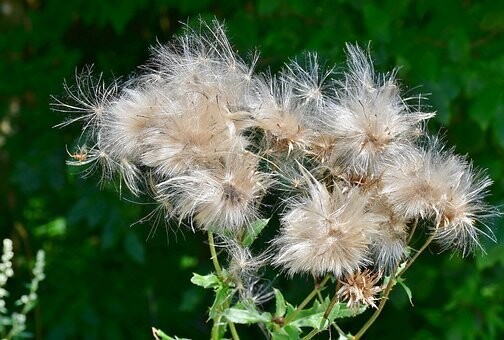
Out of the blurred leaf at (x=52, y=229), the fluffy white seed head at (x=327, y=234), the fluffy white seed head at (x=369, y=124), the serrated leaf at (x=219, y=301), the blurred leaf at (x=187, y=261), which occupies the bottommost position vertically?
the blurred leaf at (x=187, y=261)

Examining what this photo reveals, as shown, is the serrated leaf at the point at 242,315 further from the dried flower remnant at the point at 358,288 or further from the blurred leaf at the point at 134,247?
the blurred leaf at the point at 134,247

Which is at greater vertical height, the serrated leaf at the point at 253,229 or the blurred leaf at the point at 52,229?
the serrated leaf at the point at 253,229

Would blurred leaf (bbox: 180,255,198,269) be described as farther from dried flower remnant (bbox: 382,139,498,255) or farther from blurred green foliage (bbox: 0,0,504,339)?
dried flower remnant (bbox: 382,139,498,255)

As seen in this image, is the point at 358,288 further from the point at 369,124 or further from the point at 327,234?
the point at 369,124

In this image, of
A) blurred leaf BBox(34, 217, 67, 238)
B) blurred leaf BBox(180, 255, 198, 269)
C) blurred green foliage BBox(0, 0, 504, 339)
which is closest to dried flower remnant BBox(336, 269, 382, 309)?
blurred green foliage BBox(0, 0, 504, 339)

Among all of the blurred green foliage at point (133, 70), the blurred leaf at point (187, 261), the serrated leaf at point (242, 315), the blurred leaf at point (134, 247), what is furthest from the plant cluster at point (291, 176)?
the blurred leaf at point (187, 261)
